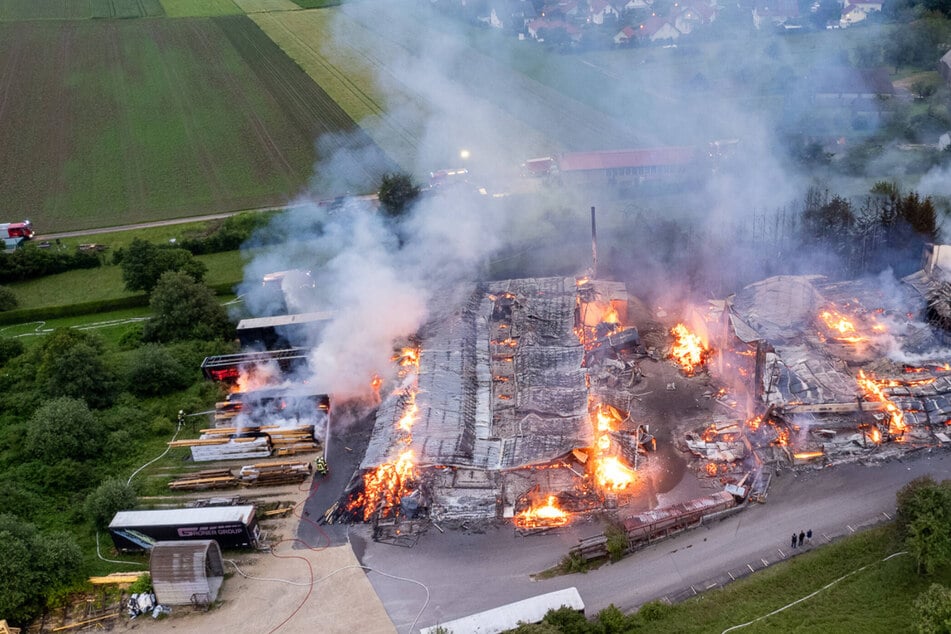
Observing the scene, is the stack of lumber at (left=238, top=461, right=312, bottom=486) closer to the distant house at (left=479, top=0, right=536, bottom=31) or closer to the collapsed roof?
the collapsed roof

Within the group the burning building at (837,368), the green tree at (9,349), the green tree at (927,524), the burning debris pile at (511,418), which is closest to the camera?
the green tree at (927,524)

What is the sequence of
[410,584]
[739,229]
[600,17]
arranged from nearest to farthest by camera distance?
[410,584] < [739,229] < [600,17]

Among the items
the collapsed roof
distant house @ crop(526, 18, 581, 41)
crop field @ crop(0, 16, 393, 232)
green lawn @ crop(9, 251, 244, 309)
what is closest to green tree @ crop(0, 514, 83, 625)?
the collapsed roof

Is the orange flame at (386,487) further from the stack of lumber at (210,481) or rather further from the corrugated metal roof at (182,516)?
the stack of lumber at (210,481)

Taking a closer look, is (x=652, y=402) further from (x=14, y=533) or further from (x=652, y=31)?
(x=652, y=31)

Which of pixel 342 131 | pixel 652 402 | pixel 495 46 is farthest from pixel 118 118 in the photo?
pixel 652 402

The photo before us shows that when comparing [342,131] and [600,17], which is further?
[600,17]

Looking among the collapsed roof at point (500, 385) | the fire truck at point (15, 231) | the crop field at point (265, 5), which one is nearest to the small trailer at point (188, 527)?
the collapsed roof at point (500, 385)
